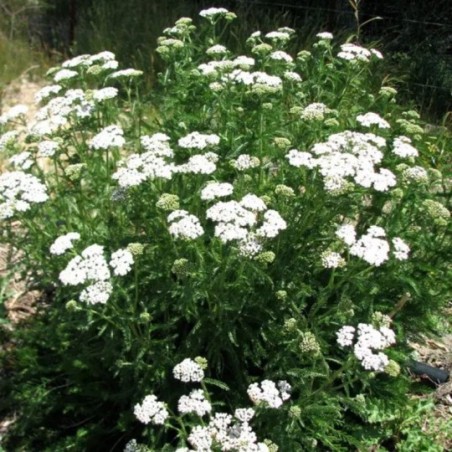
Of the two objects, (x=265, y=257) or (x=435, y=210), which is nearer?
(x=265, y=257)

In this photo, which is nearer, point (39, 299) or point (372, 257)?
point (372, 257)

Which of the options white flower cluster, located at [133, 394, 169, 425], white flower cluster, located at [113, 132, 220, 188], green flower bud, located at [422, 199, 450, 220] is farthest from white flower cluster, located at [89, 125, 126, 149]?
green flower bud, located at [422, 199, 450, 220]

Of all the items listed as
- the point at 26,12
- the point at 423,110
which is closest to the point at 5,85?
the point at 26,12

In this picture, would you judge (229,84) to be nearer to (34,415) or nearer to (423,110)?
(34,415)

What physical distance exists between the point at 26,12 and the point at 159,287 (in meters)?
10.1

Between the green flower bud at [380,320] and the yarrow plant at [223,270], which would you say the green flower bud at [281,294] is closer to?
the yarrow plant at [223,270]

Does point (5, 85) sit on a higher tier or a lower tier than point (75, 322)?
lower

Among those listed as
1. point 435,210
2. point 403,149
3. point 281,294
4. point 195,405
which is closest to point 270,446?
point 195,405

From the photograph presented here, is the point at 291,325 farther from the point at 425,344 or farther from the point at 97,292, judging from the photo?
the point at 425,344

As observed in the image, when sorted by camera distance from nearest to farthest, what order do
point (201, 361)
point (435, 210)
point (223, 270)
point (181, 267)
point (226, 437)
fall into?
point (226, 437) < point (201, 361) < point (181, 267) < point (223, 270) < point (435, 210)

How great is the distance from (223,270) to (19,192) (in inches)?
52.7

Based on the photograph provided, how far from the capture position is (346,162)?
10.1 feet

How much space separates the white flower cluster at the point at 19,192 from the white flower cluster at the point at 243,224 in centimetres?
101

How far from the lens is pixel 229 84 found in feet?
12.5
